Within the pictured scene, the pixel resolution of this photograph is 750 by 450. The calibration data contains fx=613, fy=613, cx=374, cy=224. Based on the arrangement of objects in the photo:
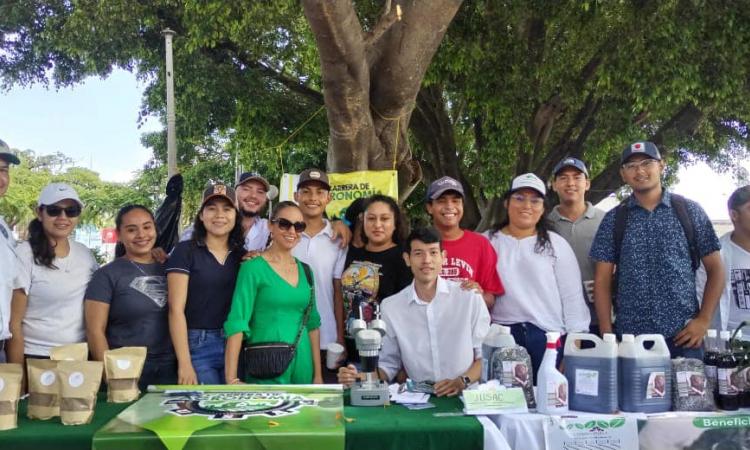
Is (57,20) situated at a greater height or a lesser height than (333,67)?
greater

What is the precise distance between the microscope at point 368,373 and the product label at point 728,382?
4.93 feet

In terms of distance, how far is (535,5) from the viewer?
8539 mm

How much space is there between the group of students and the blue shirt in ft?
0.31

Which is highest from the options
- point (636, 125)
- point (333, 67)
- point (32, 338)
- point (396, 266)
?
point (636, 125)

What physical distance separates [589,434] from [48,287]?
9.81ft

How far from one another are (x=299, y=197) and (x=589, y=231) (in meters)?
2.06

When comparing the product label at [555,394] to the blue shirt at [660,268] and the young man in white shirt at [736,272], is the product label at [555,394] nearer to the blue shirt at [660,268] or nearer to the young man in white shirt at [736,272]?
the blue shirt at [660,268]

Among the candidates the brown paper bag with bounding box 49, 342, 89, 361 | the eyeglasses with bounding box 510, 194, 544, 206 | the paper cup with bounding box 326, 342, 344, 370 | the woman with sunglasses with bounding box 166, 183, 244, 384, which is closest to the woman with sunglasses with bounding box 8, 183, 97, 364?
the woman with sunglasses with bounding box 166, 183, 244, 384

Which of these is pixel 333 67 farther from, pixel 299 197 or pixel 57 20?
pixel 57 20

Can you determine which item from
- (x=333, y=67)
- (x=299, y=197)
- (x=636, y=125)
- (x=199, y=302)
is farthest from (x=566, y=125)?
(x=199, y=302)

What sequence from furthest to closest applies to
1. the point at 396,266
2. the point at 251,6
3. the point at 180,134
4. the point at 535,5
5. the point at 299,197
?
1. the point at 180,134
2. the point at 535,5
3. the point at 251,6
4. the point at 299,197
5. the point at 396,266

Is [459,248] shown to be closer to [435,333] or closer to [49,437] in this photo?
[435,333]

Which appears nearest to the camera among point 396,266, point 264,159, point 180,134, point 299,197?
point 396,266

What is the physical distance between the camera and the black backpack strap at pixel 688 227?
139 inches
